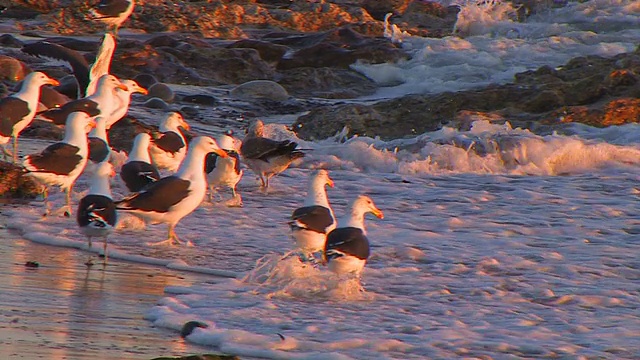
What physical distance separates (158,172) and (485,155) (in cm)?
465

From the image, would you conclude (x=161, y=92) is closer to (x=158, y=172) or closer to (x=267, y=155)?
(x=267, y=155)

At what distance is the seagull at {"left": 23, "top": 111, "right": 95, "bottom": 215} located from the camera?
32.8 ft

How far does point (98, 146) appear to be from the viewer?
11.4m

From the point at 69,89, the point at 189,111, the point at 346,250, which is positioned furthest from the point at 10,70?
the point at 346,250

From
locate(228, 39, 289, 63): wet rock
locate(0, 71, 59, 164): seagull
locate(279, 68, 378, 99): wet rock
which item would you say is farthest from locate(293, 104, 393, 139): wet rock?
locate(228, 39, 289, 63): wet rock

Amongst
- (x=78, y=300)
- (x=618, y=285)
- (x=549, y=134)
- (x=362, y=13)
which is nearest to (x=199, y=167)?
(x=78, y=300)

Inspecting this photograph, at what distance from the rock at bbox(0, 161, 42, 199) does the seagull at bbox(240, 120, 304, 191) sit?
7.58ft

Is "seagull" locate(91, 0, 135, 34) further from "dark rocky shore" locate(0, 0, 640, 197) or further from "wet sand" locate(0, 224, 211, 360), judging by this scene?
"wet sand" locate(0, 224, 211, 360)

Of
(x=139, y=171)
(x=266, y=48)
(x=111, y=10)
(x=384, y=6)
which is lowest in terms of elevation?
(x=139, y=171)

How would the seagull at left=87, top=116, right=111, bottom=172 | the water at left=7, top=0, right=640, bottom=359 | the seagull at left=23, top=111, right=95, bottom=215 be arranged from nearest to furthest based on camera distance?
1. the water at left=7, top=0, right=640, bottom=359
2. the seagull at left=23, top=111, right=95, bottom=215
3. the seagull at left=87, top=116, right=111, bottom=172

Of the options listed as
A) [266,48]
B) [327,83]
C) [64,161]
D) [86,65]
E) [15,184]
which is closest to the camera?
[64,161]

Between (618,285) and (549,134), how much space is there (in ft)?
22.5

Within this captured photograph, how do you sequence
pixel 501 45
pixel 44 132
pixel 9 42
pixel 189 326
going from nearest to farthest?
pixel 189 326, pixel 44 132, pixel 9 42, pixel 501 45

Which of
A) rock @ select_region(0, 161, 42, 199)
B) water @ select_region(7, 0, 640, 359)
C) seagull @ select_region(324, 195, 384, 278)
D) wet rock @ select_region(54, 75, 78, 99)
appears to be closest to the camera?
water @ select_region(7, 0, 640, 359)
